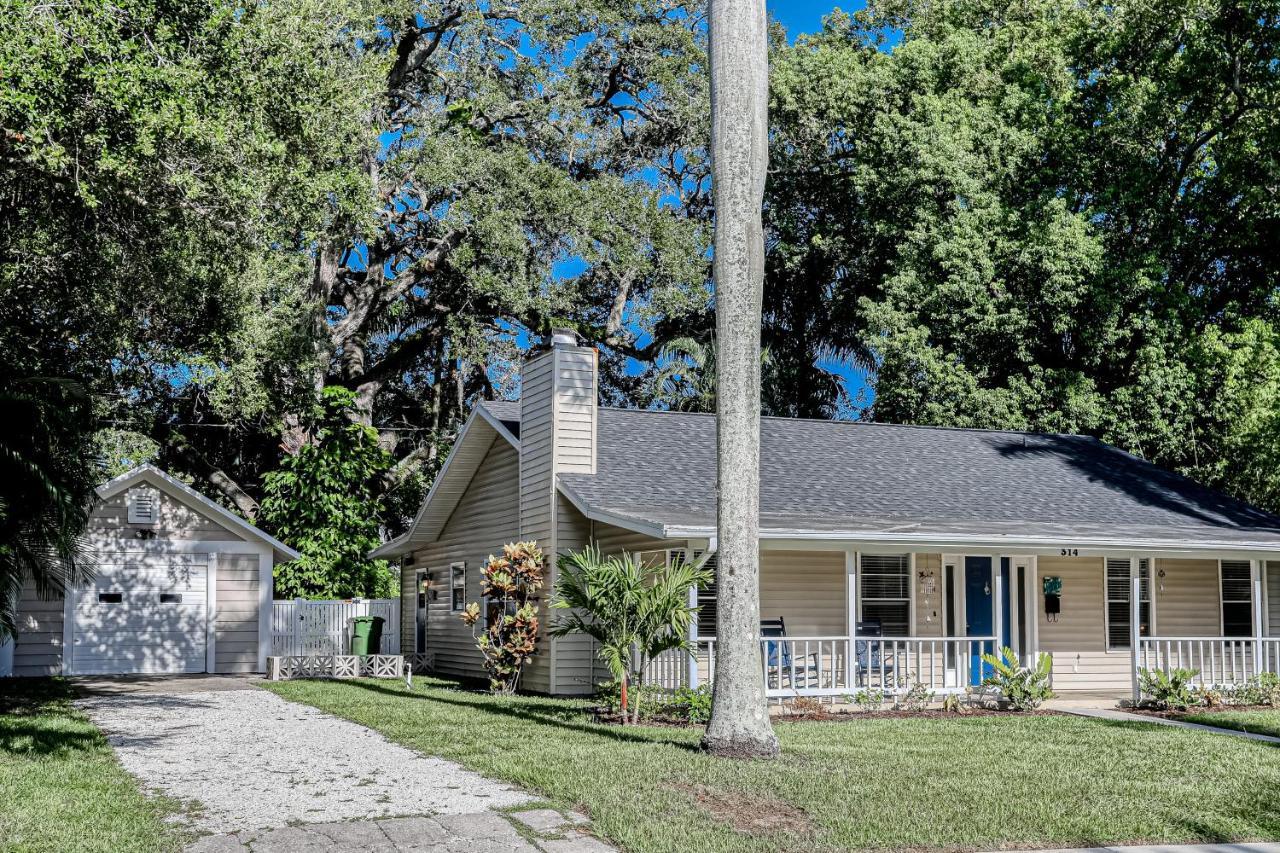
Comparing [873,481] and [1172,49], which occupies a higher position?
[1172,49]

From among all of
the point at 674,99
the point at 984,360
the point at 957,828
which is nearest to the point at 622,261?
the point at 674,99

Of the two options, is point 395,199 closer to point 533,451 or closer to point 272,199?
point 533,451

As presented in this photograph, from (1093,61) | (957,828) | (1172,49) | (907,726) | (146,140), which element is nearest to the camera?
(957,828)

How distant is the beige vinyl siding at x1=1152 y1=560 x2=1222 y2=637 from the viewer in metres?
19.1

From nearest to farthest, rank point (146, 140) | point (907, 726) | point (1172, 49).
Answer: point (146, 140) < point (907, 726) < point (1172, 49)

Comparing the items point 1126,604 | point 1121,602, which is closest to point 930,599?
point 1121,602

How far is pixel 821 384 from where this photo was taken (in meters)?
33.3

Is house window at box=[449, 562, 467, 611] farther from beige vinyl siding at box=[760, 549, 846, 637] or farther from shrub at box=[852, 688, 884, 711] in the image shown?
shrub at box=[852, 688, 884, 711]

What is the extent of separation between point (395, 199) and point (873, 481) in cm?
1677

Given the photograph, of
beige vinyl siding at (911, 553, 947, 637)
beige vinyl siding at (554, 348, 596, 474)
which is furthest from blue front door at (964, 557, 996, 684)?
beige vinyl siding at (554, 348, 596, 474)

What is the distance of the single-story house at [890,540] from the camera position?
1596 centimetres

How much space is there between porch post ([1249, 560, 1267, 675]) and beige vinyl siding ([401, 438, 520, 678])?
407 inches

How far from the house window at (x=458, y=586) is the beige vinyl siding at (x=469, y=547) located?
0.12m

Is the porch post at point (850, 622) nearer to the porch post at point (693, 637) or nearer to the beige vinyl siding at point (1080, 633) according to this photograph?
the porch post at point (693, 637)
